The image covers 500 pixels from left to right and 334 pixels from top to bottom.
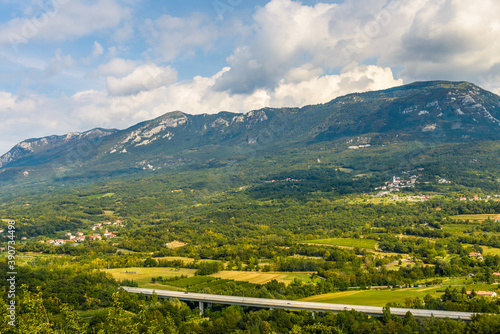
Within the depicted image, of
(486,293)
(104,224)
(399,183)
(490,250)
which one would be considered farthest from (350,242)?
(104,224)

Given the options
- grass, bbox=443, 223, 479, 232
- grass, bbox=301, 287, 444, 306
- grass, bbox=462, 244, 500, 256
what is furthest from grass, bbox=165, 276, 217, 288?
grass, bbox=443, 223, 479, 232

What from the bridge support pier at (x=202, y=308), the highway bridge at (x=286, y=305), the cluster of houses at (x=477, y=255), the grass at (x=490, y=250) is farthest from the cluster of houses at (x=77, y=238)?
the grass at (x=490, y=250)

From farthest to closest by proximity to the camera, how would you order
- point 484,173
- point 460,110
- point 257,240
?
point 460,110 → point 484,173 → point 257,240

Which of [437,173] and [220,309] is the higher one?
[437,173]

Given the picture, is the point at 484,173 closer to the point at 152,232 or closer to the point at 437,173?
the point at 437,173

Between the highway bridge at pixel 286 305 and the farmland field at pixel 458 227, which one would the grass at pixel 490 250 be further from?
the highway bridge at pixel 286 305

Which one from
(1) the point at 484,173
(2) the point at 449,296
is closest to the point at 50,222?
(2) the point at 449,296
